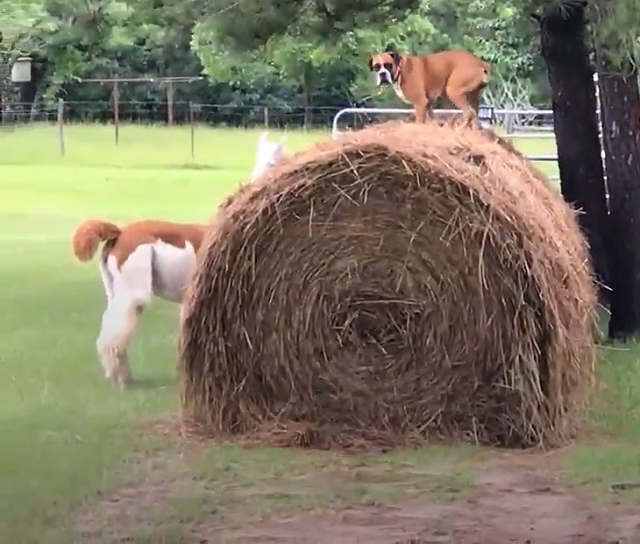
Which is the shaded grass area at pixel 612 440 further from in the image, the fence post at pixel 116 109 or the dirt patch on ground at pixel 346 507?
the fence post at pixel 116 109

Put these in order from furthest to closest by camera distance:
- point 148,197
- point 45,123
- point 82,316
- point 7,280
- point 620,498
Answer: point 45,123
point 148,197
point 7,280
point 82,316
point 620,498

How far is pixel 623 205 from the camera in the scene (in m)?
9.30

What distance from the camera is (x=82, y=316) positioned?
10.3 meters

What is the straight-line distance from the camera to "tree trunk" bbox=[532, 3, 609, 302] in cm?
934

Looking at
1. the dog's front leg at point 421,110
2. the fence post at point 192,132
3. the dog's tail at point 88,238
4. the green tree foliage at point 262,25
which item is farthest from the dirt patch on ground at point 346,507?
the fence post at point 192,132

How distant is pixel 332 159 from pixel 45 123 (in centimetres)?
2754

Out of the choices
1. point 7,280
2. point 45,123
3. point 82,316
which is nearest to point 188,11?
point 82,316

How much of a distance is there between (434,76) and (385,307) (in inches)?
106

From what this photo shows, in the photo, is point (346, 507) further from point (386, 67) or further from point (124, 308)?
point (386, 67)

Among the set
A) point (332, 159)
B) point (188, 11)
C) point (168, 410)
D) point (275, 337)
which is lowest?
point (168, 410)

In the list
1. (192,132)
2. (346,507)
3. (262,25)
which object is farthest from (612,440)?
(192,132)

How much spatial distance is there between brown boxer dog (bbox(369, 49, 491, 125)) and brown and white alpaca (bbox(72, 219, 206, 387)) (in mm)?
1749

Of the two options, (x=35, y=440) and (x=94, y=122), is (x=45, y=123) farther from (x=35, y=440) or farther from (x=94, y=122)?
(x=35, y=440)

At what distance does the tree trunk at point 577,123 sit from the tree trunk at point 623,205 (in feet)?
0.52
